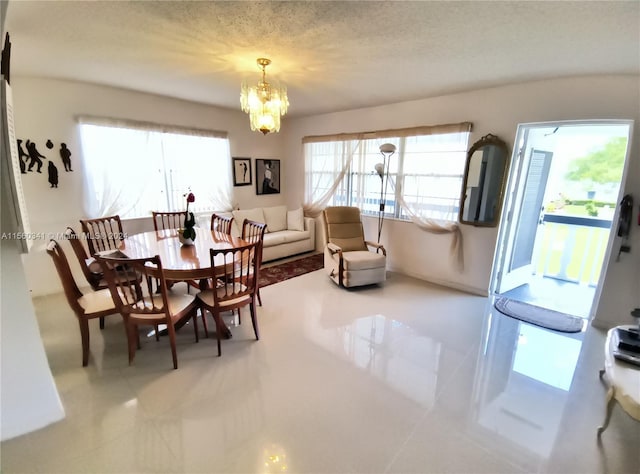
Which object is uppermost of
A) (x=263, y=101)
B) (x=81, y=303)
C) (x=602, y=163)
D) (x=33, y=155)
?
(x=263, y=101)

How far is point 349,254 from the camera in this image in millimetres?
4137

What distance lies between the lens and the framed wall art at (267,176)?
5.69 metres

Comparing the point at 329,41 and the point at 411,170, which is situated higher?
the point at 329,41

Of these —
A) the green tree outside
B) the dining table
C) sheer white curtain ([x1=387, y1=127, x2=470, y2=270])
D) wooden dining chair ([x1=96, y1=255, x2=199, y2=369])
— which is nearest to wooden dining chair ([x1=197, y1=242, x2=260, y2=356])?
the dining table

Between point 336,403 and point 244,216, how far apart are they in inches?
144

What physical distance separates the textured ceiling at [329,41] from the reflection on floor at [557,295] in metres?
2.57

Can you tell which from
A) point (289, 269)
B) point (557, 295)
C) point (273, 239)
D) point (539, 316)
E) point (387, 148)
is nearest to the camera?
point (539, 316)

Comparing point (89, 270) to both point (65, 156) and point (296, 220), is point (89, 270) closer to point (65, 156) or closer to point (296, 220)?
point (65, 156)

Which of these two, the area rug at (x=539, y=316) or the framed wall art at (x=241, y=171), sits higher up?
the framed wall art at (x=241, y=171)

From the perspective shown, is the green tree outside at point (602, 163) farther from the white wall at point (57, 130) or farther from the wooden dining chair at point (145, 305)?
the white wall at point (57, 130)

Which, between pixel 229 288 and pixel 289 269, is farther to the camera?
pixel 289 269

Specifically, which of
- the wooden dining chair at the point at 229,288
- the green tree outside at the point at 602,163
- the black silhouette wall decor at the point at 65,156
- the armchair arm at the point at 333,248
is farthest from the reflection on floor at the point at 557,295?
the black silhouette wall decor at the point at 65,156

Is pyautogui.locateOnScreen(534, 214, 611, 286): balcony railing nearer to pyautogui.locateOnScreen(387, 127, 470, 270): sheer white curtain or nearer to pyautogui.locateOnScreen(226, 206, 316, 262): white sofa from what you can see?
pyautogui.locateOnScreen(387, 127, 470, 270): sheer white curtain

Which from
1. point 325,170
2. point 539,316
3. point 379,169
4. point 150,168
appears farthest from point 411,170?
point 150,168
